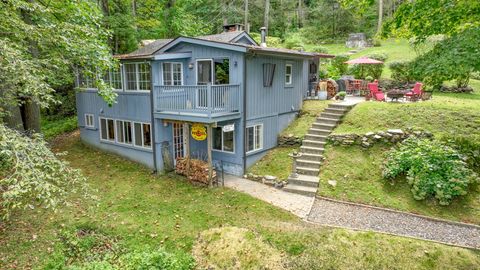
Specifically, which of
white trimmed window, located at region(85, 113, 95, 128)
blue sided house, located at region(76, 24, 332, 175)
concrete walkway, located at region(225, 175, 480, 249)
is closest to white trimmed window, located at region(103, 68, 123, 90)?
blue sided house, located at region(76, 24, 332, 175)

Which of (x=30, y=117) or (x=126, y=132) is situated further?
(x=126, y=132)

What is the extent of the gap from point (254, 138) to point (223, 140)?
1.37 meters

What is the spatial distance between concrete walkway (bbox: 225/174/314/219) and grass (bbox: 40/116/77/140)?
12878 mm

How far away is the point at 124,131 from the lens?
15.4 m

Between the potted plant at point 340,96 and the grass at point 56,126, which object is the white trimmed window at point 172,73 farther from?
the grass at point 56,126

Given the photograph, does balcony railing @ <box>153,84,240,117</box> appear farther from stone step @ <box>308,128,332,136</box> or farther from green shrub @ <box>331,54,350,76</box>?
green shrub @ <box>331,54,350,76</box>

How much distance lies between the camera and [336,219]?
980 centimetres

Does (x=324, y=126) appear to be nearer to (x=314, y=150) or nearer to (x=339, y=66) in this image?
(x=314, y=150)

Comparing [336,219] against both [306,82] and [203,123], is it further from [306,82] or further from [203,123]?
[306,82]

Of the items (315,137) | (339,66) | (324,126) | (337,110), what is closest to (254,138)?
(315,137)

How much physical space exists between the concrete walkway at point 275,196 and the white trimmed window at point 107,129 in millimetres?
6762

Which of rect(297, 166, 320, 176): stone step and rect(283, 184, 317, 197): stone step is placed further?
rect(297, 166, 320, 176): stone step

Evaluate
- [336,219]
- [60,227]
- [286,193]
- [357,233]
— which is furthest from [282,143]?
[60,227]

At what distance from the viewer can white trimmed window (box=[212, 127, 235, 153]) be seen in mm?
13695
